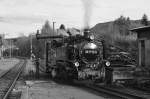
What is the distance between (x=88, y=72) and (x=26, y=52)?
101422 millimetres

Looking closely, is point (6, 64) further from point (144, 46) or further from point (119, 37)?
point (144, 46)

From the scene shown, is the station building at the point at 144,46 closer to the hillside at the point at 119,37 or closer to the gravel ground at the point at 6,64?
the hillside at the point at 119,37

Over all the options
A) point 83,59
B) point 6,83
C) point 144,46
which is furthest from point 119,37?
point 83,59

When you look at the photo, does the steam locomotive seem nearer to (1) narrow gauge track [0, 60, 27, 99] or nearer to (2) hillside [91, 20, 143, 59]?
(2) hillside [91, 20, 143, 59]

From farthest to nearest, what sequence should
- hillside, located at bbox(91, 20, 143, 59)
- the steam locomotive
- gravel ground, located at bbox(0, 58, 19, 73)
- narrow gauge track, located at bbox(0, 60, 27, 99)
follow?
gravel ground, located at bbox(0, 58, 19, 73)
hillside, located at bbox(91, 20, 143, 59)
the steam locomotive
narrow gauge track, located at bbox(0, 60, 27, 99)

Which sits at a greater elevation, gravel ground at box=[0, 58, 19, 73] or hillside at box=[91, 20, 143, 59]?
hillside at box=[91, 20, 143, 59]

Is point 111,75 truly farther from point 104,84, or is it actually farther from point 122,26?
point 122,26

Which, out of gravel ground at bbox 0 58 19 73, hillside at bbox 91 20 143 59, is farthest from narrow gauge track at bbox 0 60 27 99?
gravel ground at bbox 0 58 19 73

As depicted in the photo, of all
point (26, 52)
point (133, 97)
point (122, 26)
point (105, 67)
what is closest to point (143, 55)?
point (105, 67)

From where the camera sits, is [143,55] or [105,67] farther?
[143,55]

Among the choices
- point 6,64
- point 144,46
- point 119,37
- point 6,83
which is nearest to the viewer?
Answer: point 6,83

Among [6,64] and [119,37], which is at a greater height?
[119,37]

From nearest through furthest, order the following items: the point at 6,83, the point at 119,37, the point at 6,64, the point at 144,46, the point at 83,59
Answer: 1. the point at 83,59
2. the point at 6,83
3. the point at 144,46
4. the point at 6,64
5. the point at 119,37

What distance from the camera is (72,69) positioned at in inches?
754
